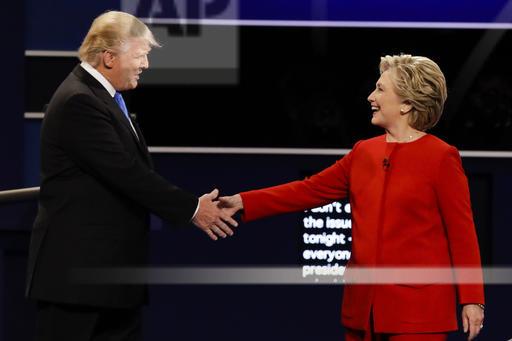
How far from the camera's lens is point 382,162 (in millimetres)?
2982

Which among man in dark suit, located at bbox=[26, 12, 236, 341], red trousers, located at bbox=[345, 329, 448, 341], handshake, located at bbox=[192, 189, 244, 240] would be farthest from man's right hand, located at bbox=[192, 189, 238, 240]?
red trousers, located at bbox=[345, 329, 448, 341]

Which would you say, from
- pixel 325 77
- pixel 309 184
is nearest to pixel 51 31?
pixel 325 77

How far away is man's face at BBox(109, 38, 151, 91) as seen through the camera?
123 inches

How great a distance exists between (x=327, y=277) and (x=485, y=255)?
2.39ft

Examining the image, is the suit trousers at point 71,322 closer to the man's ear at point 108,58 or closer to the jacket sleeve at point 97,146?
the jacket sleeve at point 97,146

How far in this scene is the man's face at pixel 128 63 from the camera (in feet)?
10.2

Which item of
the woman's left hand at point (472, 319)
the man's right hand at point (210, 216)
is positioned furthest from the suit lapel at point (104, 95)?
the woman's left hand at point (472, 319)

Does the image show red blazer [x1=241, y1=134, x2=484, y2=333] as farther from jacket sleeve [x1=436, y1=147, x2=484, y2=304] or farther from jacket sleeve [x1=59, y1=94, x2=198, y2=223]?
jacket sleeve [x1=59, y1=94, x2=198, y2=223]

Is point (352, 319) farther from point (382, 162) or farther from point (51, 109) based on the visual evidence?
point (51, 109)

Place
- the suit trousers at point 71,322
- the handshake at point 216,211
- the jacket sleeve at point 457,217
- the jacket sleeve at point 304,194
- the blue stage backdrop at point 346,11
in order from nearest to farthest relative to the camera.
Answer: the jacket sleeve at point 457,217 < the suit trousers at point 71,322 < the jacket sleeve at point 304,194 < the handshake at point 216,211 < the blue stage backdrop at point 346,11

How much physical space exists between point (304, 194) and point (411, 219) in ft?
1.56

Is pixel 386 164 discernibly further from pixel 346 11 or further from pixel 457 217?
pixel 346 11

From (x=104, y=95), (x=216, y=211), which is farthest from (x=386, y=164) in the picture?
(x=104, y=95)

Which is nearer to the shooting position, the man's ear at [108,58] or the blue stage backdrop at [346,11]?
the man's ear at [108,58]
